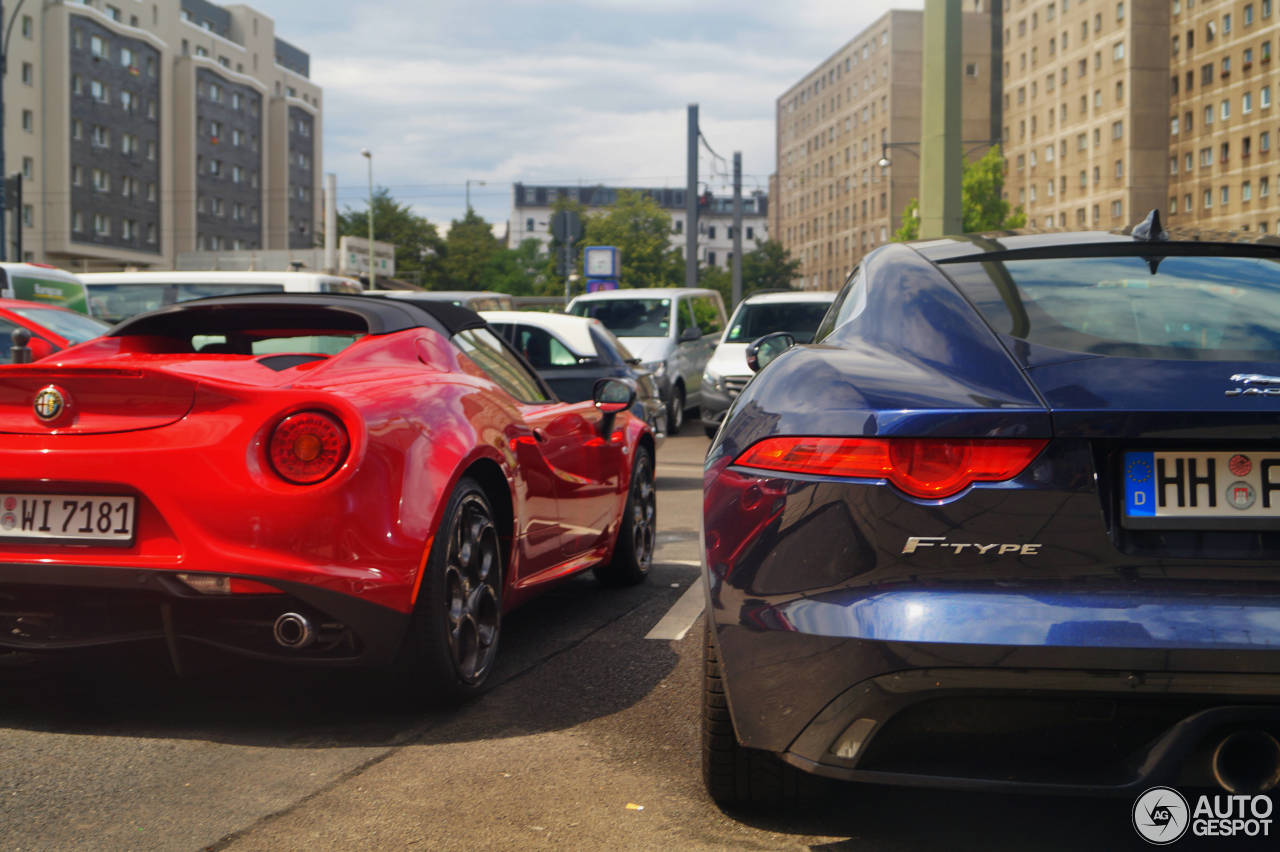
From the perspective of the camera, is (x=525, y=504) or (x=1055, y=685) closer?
(x=1055, y=685)

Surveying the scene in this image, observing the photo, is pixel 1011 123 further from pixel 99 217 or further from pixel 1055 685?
pixel 1055 685

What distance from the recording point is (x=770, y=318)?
17.4 metres

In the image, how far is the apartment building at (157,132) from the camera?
6694 cm

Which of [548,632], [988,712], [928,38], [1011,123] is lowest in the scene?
[548,632]

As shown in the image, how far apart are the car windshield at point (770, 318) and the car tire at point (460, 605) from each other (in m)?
12.7

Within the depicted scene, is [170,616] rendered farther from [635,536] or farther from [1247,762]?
[635,536]

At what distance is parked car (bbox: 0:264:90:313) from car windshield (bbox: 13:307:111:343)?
5516 millimetres

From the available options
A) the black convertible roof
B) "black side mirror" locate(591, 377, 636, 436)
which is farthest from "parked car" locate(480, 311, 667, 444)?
the black convertible roof

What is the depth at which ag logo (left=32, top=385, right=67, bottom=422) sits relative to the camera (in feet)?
12.4

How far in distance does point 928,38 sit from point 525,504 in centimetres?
1390

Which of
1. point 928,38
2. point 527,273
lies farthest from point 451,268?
point 928,38

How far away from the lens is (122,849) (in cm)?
296

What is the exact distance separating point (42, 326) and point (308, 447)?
28.7ft

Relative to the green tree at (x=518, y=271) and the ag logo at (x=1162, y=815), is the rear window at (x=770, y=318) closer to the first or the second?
the ag logo at (x=1162, y=815)
